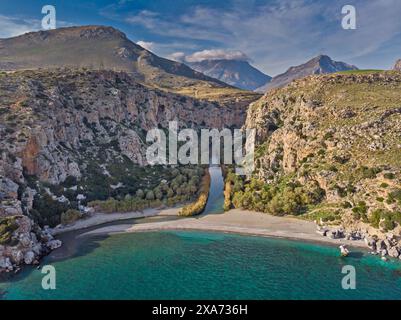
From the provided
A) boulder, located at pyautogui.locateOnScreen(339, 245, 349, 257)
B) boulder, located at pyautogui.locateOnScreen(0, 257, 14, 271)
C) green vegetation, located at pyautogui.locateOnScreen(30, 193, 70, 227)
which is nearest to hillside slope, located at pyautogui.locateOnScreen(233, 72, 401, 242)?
boulder, located at pyautogui.locateOnScreen(339, 245, 349, 257)

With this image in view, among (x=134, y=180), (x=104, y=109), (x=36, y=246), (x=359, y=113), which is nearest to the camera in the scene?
(x=36, y=246)

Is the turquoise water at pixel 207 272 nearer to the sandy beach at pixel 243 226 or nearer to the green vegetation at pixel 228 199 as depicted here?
the sandy beach at pixel 243 226

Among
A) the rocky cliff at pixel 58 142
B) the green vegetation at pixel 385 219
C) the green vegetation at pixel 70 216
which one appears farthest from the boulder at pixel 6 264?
the green vegetation at pixel 385 219

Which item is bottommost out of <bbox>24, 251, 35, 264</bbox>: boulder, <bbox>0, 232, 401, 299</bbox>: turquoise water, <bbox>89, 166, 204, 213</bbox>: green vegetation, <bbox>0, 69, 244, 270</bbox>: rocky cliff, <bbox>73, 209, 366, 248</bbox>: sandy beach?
<bbox>0, 232, 401, 299</bbox>: turquoise water

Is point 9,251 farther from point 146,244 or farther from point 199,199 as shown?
point 199,199

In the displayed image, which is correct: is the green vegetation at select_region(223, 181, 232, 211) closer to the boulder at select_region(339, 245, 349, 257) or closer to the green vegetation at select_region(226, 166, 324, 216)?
the green vegetation at select_region(226, 166, 324, 216)
